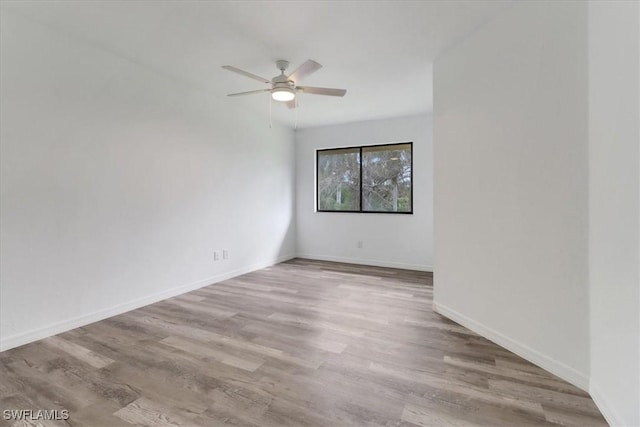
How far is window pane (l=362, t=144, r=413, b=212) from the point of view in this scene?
5105 mm

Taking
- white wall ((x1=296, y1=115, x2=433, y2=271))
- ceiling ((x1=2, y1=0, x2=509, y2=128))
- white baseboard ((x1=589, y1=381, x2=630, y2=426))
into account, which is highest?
ceiling ((x1=2, y1=0, x2=509, y2=128))

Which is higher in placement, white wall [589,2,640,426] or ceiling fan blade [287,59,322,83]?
ceiling fan blade [287,59,322,83]

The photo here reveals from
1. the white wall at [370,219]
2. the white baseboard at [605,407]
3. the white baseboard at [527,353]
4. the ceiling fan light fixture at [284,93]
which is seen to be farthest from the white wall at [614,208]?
the white wall at [370,219]

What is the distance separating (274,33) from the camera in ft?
8.15

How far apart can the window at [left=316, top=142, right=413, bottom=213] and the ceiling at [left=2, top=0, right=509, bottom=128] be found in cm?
174

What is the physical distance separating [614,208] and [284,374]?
1.98 meters

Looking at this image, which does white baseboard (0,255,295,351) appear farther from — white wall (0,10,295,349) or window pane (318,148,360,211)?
window pane (318,148,360,211)

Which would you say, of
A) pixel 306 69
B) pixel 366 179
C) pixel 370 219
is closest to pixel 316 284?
pixel 370 219

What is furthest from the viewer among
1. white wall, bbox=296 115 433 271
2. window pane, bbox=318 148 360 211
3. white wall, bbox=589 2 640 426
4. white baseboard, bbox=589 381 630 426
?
window pane, bbox=318 148 360 211

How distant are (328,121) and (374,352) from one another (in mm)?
4045

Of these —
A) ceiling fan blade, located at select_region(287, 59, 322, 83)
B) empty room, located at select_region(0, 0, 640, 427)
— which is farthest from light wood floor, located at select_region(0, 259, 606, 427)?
ceiling fan blade, located at select_region(287, 59, 322, 83)

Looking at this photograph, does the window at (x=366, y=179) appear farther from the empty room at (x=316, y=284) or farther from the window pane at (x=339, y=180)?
the empty room at (x=316, y=284)

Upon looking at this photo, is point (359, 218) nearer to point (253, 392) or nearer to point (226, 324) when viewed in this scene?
point (226, 324)

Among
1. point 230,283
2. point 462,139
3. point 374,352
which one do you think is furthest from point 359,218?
point 374,352
